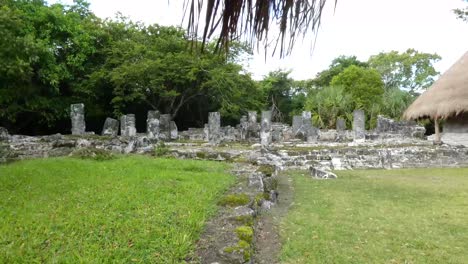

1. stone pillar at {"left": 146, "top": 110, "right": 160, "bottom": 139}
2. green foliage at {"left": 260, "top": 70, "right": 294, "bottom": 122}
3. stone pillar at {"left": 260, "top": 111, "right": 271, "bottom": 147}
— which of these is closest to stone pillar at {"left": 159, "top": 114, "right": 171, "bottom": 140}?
stone pillar at {"left": 146, "top": 110, "right": 160, "bottom": 139}

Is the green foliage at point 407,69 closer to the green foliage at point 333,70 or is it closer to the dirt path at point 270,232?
the green foliage at point 333,70

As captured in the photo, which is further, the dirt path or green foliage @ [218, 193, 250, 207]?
green foliage @ [218, 193, 250, 207]

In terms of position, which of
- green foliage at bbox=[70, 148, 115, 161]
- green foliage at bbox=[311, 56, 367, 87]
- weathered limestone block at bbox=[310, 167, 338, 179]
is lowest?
weathered limestone block at bbox=[310, 167, 338, 179]

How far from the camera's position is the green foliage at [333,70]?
3175 centimetres

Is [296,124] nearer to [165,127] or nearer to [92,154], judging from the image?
[165,127]

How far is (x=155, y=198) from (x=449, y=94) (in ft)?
39.8

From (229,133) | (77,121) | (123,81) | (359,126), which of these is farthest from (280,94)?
(77,121)

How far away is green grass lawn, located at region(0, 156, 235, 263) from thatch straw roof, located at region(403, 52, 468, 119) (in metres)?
9.73

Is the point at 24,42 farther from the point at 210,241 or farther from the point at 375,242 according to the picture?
→ the point at 375,242

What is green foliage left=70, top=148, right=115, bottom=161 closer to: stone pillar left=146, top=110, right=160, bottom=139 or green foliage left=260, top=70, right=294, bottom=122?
stone pillar left=146, top=110, right=160, bottom=139

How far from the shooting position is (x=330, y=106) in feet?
80.4

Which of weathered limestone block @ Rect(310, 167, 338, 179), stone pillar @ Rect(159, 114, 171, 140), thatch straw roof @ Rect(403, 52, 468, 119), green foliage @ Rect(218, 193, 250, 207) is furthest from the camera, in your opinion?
stone pillar @ Rect(159, 114, 171, 140)

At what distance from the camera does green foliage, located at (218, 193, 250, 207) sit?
514 cm

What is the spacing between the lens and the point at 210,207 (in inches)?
190
